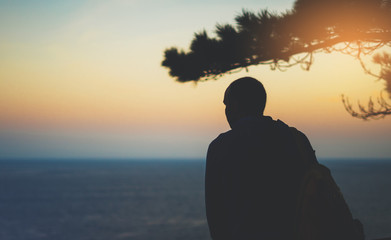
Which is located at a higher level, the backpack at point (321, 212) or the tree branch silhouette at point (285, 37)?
the tree branch silhouette at point (285, 37)

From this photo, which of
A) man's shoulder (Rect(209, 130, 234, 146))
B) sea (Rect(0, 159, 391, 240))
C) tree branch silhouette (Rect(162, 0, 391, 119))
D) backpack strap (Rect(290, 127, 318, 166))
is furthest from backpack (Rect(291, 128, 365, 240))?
sea (Rect(0, 159, 391, 240))

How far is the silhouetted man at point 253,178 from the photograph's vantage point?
1175mm

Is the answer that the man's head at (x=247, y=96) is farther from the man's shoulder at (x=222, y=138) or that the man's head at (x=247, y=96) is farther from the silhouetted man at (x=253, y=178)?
the man's shoulder at (x=222, y=138)

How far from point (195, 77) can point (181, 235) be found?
1265 inches

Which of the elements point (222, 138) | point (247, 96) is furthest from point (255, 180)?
point (247, 96)

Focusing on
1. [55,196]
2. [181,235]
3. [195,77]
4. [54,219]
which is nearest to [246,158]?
[195,77]

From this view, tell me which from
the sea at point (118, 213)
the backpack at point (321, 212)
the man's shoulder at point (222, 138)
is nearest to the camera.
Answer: the backpack at point (321, 212)

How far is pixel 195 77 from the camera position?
3195mm

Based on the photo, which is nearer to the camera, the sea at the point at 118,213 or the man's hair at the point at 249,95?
the man's hair at the point at 249,95

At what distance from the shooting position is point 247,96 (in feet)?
4.33

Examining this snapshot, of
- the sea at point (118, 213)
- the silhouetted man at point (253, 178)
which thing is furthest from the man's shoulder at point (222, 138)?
the sea at point (118, 213)

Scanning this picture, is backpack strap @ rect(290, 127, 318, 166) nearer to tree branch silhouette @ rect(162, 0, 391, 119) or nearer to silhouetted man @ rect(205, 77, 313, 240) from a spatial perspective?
silhouetted man @ rect(205, 77, 313, 240)

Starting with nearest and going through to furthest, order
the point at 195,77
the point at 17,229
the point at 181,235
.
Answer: the point at 195,77
the point at 181,235
the point at 17,229

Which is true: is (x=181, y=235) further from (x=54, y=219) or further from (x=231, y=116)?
(x=231, y=116)
